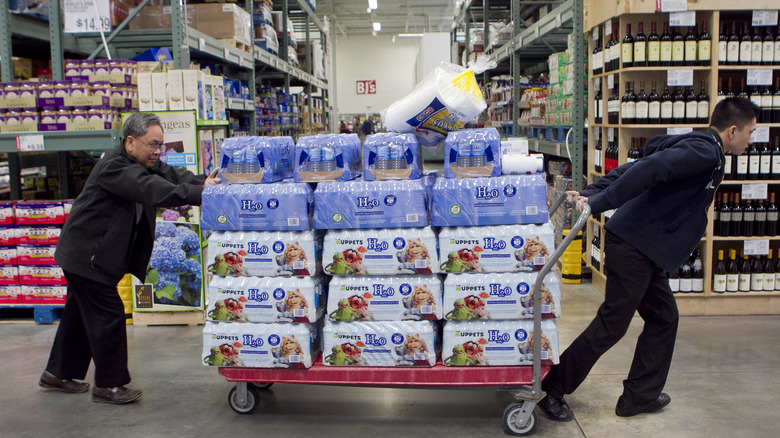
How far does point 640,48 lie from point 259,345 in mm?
3870

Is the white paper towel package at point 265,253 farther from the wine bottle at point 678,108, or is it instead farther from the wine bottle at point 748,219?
the wine bottle at point 748,219

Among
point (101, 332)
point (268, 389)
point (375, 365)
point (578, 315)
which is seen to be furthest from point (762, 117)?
point (101, 332)

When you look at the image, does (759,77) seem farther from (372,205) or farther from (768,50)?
(372,205)

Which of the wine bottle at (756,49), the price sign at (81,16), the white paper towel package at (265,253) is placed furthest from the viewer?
the price sign at (81,16)

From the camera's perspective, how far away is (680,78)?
17.4 feet

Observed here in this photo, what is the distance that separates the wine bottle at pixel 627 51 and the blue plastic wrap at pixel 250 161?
326 centimetres

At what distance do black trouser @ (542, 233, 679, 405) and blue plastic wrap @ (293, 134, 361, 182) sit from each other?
4.71 ft

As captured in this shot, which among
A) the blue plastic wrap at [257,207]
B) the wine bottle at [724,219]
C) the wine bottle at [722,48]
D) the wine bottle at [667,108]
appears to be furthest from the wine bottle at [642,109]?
the blue plastic wrap at [257,207]

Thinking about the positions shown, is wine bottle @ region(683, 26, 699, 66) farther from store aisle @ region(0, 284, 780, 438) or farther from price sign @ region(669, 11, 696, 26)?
store aisle @ region(0, 284, 780, 438)

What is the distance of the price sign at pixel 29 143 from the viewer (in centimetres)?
509

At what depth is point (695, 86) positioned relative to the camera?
5.61m

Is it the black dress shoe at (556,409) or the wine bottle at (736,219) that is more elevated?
the wine bottle at (736,219)

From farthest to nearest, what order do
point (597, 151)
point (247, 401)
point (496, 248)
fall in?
point (597, 151) → point (247, 401) → point (496, 248)

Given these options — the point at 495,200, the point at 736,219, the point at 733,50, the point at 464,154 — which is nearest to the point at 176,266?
the point at 464,154
